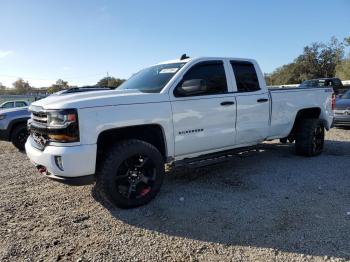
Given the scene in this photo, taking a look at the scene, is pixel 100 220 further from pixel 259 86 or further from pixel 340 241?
pixel 259 86

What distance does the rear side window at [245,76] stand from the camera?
5695 mm

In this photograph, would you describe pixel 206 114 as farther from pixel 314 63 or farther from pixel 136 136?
pixel 314 63

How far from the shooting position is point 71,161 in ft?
12.7

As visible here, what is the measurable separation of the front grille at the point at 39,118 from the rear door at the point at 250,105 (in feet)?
9.54

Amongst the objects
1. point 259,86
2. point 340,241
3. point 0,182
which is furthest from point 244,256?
point 0,182

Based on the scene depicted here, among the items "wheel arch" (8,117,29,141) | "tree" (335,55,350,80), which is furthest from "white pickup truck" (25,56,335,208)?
"tree" (335,55,350,80)

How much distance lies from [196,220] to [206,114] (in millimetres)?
1662

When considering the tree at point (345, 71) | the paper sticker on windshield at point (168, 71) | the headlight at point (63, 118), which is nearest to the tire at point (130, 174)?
the headlight at point (63, 118)

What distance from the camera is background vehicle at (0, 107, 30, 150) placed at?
9.02 metres

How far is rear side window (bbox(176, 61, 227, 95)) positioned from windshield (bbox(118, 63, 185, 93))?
225 mm

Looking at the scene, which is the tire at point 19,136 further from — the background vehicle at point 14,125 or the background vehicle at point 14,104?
the background vehicle at point 14,104

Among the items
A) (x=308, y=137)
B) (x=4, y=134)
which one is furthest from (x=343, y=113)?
(x=4, y=134)

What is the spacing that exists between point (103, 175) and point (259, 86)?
130 inches

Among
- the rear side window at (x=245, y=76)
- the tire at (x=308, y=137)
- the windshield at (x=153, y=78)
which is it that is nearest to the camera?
the windshield at (x=153, y=78)
